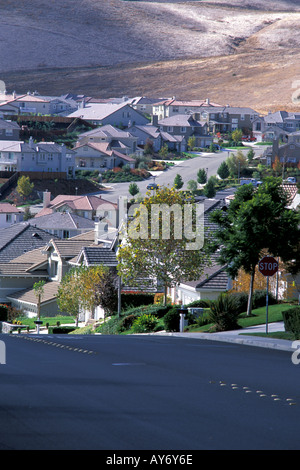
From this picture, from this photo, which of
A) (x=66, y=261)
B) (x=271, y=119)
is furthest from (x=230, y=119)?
(x=66, y=261)

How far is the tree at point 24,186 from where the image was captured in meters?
117

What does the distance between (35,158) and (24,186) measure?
11982mm

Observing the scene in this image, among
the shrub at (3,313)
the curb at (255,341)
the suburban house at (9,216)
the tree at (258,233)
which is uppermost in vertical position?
the suburban house at (9,216)

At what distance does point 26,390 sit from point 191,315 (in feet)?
86.5

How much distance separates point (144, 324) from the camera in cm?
3800

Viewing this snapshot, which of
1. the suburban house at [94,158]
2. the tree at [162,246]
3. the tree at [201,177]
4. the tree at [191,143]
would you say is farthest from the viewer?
the tree at [191,143]

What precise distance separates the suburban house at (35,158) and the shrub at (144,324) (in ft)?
300

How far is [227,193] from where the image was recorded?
108 meters

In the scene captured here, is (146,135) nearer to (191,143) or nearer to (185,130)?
(191,143)

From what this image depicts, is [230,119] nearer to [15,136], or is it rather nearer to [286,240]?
[15,136]

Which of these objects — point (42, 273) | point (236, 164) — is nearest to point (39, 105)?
point (236, 164)

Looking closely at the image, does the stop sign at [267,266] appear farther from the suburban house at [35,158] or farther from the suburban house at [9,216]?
the suburban house at [35,158]

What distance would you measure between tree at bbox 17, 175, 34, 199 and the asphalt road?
100943 millimetres

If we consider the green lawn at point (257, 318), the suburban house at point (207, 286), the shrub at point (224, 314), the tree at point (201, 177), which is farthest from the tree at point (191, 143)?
the shrub at point (224, 314)
